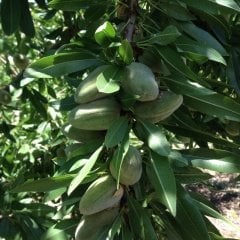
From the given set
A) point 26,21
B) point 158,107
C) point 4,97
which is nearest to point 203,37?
point 158,107

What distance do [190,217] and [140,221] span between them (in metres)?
0.12

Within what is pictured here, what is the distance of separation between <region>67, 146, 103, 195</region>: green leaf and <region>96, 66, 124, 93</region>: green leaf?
0.42 ft

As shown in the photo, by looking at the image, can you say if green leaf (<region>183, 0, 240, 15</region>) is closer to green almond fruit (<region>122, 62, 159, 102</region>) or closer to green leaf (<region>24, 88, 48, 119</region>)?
green almond fruit (<region>122, 62, 159, 102</region>)

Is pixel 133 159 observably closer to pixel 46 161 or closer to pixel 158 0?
pixel 158 0

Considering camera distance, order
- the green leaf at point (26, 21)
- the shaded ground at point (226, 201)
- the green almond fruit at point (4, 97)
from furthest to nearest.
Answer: the shaded ground at point (226, 201) → the green almond fruit at point (4, 97) → the green leaf at point (26, 21)

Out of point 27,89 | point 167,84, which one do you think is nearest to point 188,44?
point 167,84

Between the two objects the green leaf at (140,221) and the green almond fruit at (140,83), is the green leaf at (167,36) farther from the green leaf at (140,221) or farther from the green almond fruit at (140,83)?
the green leaf at (140,221)

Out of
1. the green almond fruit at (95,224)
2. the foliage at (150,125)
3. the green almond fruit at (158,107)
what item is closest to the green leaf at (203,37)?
the foliage at (150,125)

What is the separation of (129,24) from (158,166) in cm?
37

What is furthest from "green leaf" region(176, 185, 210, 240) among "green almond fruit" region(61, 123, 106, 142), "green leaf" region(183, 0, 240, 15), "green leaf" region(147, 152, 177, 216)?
"green leaf" region(183, 0, 240, 15)

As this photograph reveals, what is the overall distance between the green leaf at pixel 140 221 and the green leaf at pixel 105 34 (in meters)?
0.34

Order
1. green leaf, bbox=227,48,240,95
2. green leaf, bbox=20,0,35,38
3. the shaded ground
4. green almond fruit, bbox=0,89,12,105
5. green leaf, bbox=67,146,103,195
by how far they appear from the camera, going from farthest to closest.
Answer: the shaded ground, green almond fruit, bbox=0,89,12,105, green leaf, bbox=20,0,35,38, green leaf, bbox=227,48,240,95, green leaf, bbox=67,146,103,195

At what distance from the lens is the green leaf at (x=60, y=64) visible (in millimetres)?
1103

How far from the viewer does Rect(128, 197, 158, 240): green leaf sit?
1052 mm
